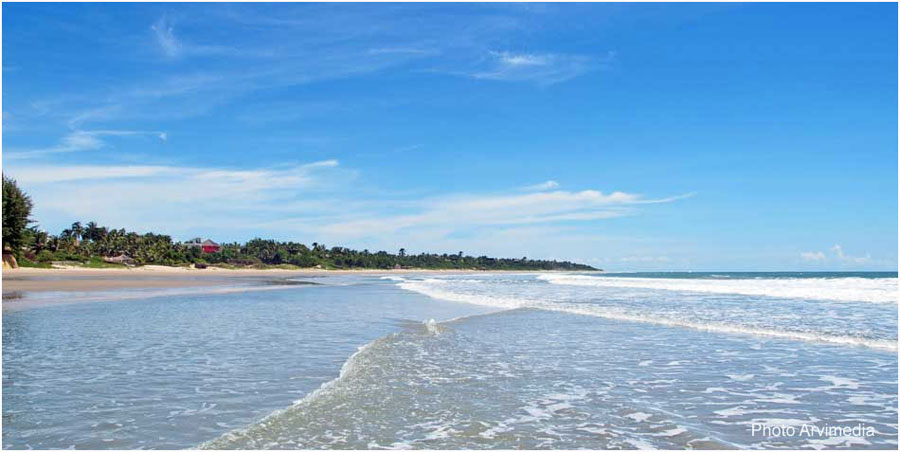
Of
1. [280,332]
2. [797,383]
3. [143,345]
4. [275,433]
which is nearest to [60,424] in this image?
[275,433]

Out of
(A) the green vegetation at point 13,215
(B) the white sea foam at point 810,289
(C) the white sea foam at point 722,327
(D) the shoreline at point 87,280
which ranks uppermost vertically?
(A) the green vegetation at point 13,215

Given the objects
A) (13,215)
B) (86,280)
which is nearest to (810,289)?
(86,280)

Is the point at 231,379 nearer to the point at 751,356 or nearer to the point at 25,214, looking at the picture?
the point at 751,356

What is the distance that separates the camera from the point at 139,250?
345 feet

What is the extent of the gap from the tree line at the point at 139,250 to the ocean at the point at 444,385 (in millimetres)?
53998

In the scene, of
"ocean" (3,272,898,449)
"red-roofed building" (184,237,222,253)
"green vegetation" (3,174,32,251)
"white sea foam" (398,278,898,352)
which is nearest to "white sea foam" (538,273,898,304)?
"white sea foam" (398,278,898,352)

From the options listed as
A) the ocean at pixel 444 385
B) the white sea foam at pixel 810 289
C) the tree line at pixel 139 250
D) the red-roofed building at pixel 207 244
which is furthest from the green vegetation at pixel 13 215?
the red-roofed building at pixel 207 244

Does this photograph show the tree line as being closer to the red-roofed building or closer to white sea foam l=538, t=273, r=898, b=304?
the red-roofed building

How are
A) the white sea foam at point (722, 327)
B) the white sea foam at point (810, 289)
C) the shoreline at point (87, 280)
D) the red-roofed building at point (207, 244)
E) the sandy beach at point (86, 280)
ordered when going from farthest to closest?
1. the red-roofed building at point (207, 244)
2. the sandy beach at point (86, 280)
3. the shoreline at point (87, 280)
4. the white sea foam at point (810, 289)
5. the white sea foam at point (722, 327)

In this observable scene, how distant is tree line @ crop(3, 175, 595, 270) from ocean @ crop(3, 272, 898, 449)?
177ft

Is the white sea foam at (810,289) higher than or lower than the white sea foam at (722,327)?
higher

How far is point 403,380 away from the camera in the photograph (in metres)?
9.78

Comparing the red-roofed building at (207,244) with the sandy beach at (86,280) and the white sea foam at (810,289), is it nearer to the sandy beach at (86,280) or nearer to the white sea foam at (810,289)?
the sandy beach at (86,280)

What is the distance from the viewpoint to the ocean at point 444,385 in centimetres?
673
